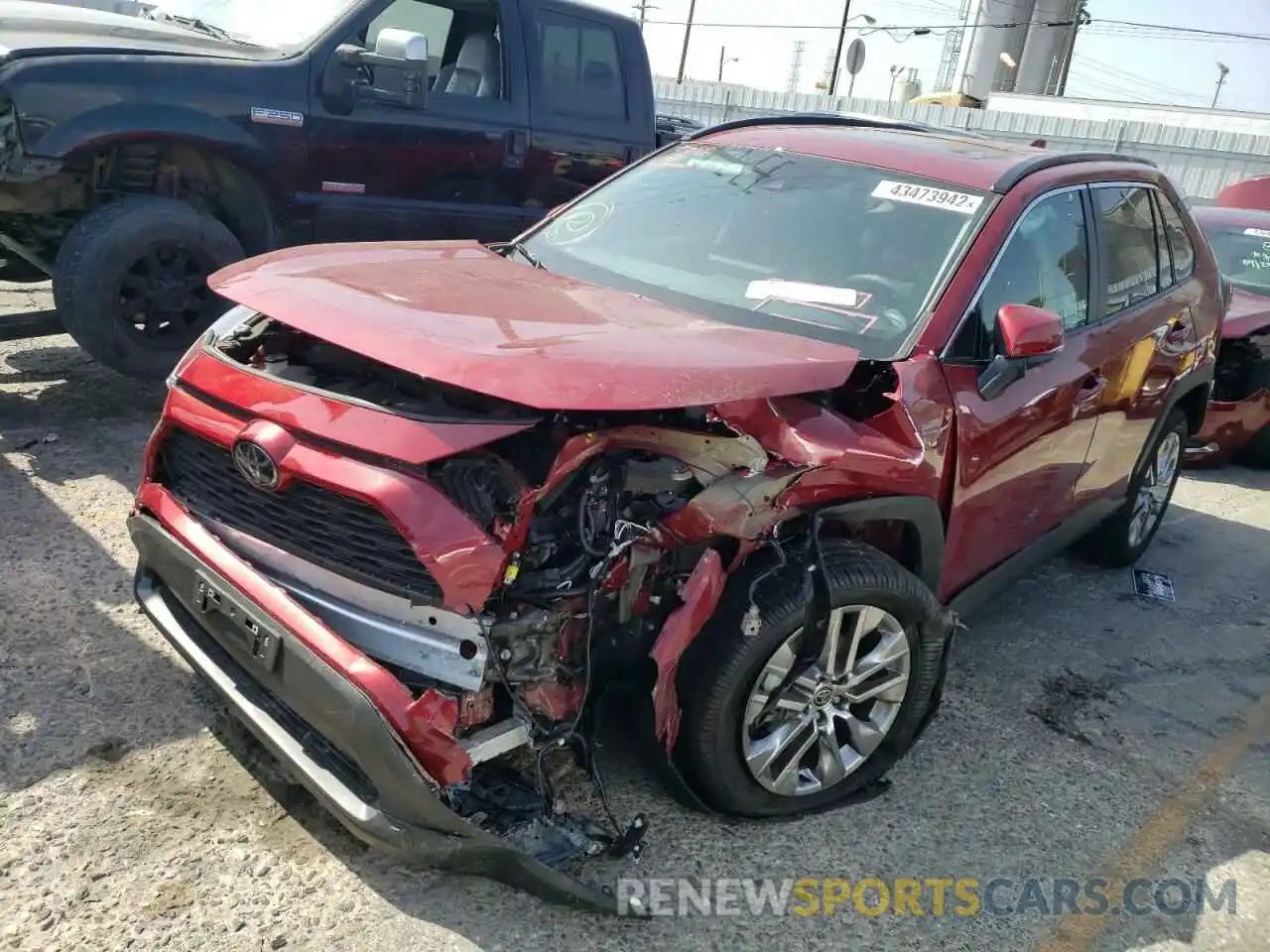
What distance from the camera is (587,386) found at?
2.26 m

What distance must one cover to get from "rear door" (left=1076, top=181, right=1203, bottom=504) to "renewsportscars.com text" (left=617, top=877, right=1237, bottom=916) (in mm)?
1645

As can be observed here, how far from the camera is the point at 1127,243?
13.8ft

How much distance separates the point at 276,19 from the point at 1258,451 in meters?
6.89

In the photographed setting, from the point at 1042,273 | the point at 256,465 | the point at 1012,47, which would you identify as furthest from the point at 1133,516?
the point at 1012,47

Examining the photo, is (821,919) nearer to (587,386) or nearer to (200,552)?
(587,386)

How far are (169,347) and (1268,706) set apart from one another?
4.94 m

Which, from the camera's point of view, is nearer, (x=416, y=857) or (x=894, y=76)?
(x=416, y=857)

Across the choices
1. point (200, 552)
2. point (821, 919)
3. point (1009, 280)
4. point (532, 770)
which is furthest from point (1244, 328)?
point (200, 552)

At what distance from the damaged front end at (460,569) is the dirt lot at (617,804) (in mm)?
305

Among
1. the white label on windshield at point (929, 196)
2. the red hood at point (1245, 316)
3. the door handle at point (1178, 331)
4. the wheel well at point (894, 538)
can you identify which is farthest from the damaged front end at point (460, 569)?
the red hood at point (1245, 316)

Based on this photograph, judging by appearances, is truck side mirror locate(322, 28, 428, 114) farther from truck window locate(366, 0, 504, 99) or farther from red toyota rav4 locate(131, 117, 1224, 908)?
red toyota rav4 locate(131, 117, 1224, 908)

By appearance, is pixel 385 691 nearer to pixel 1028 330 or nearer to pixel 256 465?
pixel 256 465

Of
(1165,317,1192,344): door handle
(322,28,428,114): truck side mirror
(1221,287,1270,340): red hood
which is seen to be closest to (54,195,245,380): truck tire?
(322,28,428,114): truck side mirror

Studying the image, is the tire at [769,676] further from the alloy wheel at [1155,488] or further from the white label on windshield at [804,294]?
the alloy wheel at [1155,488]
